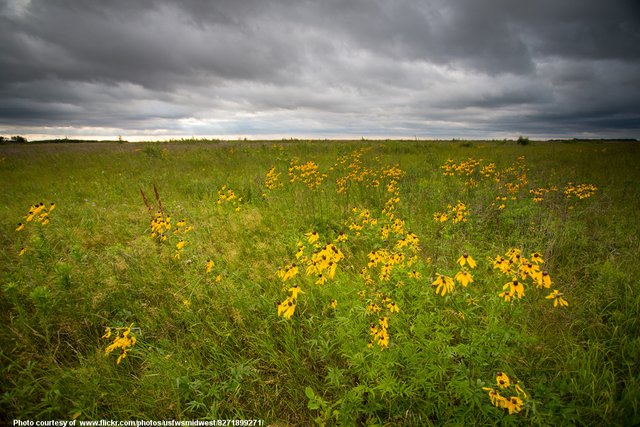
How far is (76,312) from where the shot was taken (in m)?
2.79

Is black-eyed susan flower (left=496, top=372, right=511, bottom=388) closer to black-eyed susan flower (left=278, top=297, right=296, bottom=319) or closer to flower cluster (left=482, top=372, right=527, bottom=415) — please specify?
flower cluster (left=482, top=372, right=527, bottom=415)

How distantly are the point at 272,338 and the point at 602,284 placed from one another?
3.44 meters

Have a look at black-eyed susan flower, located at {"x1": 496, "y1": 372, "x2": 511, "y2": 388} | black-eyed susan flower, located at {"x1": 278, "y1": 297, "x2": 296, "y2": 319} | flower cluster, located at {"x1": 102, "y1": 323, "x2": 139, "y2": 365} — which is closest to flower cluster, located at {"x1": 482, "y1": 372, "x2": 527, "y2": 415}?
black-eyed susan flower, located at {"x1": 496, "y1": 372, "x2": 511, "y2": 388}

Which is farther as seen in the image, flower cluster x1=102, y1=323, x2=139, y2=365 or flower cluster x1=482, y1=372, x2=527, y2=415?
flower cluster x1=102, y1=323, x2=139, y2=365

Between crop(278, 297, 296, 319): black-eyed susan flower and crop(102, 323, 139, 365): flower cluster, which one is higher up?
crop(278, 297, 296, 319): black-eyed susan flower

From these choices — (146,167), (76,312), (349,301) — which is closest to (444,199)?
(349,301)

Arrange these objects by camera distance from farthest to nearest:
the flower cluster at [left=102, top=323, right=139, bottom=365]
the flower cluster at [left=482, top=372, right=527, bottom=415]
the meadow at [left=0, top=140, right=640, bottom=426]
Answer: the flower cluster at [left=102, top=323, right=139, bottom=365] < the meadow at [left=0, top=140, right=640, bottom=426] < the flower cluster at [left=482, top=372, right=527, bottom=415]

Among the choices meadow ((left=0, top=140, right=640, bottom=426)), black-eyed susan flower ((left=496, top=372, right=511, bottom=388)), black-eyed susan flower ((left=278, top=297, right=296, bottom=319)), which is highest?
black-eyed susan flower ((left=278, top=297, right=296, bottom=319))

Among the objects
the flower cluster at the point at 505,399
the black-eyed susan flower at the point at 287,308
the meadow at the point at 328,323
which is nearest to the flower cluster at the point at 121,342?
the meadow at the point at 328,323

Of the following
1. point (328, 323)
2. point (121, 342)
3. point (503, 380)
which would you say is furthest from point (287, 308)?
point (503, 380)

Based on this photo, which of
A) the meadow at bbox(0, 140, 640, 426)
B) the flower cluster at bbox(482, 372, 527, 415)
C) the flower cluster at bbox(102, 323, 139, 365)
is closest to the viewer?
the flower cluster at bbox(482, 372, 527, 415)

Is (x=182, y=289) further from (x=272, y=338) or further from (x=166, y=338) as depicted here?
(x=272, y=338)

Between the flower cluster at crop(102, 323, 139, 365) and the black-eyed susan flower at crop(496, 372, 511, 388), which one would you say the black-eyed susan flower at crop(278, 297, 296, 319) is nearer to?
the flower cluster at crop(102, 323, 139, 365)

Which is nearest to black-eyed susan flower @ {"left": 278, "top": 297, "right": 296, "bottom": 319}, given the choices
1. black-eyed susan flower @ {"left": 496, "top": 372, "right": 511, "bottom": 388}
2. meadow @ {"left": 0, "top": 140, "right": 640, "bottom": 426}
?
meadow @ {"left": 0, "top": 140, "right": 640, "bottom": 426}
